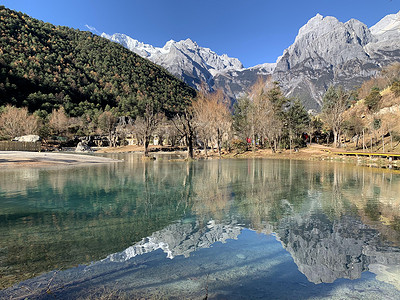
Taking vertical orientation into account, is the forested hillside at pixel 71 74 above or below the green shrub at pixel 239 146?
above

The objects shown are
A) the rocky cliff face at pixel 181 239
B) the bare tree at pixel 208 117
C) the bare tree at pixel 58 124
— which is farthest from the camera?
the bare tree at pixel 58 124

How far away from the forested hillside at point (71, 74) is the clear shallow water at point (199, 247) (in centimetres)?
9786

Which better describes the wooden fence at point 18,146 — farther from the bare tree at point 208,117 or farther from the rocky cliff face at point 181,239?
the rocky cliff face at point 181,239

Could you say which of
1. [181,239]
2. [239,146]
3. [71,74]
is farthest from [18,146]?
[71,74]

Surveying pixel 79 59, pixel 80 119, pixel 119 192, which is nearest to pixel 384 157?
pixel 119 192

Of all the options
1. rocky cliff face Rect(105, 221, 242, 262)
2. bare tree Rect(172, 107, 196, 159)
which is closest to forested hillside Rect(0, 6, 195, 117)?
bare tree Rect(172, 107, 196, 159)

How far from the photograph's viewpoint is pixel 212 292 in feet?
11.5

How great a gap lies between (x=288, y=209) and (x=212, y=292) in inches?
224

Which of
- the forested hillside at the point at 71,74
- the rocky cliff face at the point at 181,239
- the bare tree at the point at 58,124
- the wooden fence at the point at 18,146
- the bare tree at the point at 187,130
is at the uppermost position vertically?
the forested hillside at the point at 71,74

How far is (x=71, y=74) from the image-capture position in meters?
113

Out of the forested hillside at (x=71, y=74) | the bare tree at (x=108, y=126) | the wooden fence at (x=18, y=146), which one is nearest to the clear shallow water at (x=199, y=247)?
the wooden fence at (x=18, y=146)

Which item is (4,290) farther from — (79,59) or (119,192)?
(79,59)

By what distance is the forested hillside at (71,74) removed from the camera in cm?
9369

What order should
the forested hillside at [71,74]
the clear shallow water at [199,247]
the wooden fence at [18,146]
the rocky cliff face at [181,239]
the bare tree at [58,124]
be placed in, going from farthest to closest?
the forested hillside at [71,74], the bare tree at [58,124], the wooden fence at [18,146], the rocky cliff face at [181,239], the clear shallow water at [199,247]
